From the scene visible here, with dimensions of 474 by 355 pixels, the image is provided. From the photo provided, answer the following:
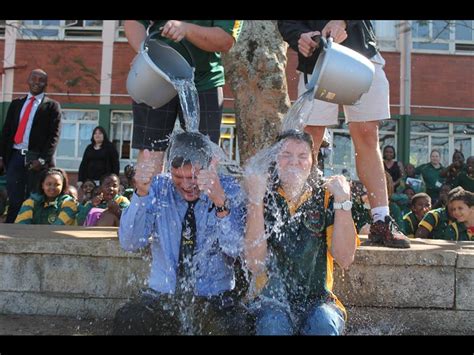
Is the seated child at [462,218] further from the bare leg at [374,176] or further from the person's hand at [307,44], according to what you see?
the person's hand at [307,44]

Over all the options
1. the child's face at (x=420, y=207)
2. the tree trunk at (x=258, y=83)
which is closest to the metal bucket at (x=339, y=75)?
the tree trunk at (x=258, y=83)

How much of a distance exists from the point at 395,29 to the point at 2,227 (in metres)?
12.6

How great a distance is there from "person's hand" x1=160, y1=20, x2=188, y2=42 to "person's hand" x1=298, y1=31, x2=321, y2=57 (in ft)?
2.19

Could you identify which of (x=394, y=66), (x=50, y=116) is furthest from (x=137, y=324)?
(x=394, y=66)

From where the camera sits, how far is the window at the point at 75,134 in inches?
594

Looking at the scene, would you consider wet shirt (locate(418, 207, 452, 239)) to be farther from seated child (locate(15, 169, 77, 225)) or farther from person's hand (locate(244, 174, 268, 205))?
seated child (locate(15, 169, 77, 225))

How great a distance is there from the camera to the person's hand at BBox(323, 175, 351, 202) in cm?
296

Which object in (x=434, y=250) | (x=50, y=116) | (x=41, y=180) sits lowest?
(x=434, y=250)

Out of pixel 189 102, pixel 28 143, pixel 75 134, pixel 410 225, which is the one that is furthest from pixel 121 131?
pixel 189 102

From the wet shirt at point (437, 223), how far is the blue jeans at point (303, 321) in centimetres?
246

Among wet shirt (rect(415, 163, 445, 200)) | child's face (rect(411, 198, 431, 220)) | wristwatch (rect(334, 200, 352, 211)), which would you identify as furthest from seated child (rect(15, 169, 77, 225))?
wet shirt (rect(415, 163, 445, 200))

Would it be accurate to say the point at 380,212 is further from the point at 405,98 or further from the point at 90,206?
the point at 405,98

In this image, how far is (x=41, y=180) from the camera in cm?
571
